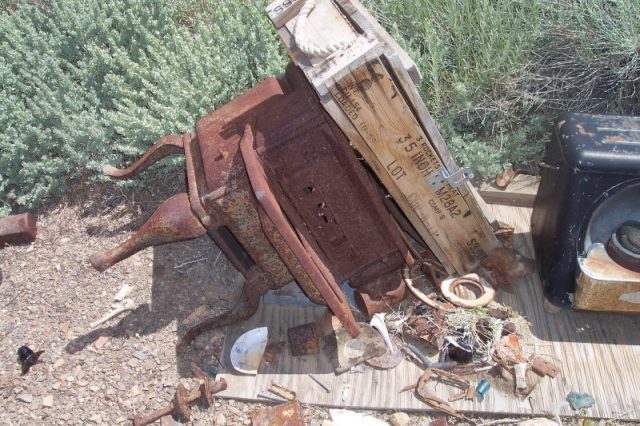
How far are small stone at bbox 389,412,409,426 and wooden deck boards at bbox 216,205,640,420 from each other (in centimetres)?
4

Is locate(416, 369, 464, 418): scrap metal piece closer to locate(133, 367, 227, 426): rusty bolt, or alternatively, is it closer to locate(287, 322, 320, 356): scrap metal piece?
locate(287, 322, 320, 356): scrap metal piece

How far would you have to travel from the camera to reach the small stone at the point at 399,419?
3119 mm

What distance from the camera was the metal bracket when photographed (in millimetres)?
3046

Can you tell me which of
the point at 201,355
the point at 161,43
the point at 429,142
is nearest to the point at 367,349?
the point at 201,355

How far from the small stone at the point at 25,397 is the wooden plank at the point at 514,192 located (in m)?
3.15

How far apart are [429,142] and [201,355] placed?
6.13 ft

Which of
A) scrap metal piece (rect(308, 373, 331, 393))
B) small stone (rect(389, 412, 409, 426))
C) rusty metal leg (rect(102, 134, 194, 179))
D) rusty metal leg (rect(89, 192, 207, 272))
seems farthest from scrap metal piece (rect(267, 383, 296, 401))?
rusty metal leg (rect(102, 134, 194, 179))

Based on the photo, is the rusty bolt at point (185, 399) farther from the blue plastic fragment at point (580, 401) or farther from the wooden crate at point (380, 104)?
the blue plastic fragment at point (580, 401)

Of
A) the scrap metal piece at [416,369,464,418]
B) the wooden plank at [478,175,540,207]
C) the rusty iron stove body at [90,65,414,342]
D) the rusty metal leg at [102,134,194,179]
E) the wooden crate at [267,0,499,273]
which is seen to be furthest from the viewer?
the wooden plank at [478,175,540,207]

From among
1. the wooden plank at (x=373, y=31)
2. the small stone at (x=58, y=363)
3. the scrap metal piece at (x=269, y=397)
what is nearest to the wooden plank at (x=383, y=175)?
the wooden plank at (x=373, y=31)

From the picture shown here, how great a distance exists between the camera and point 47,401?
3.50 m

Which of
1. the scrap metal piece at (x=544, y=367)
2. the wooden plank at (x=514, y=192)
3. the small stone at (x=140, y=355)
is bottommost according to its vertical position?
the scrap metal piece at (x=544, y=367)

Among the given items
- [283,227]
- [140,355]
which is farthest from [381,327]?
[140,355]

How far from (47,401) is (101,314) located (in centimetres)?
62
